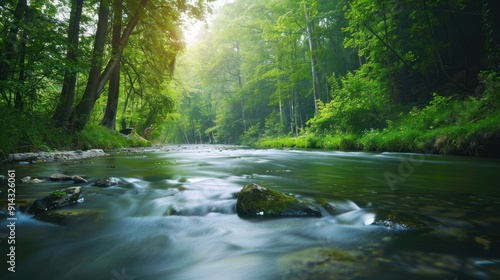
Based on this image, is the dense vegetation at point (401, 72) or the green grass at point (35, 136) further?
the dense vegetation at point (401, 72)

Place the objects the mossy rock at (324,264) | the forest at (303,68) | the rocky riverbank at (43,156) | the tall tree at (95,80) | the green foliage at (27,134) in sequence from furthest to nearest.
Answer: the tall tree at (95,80), the forest at (303,68), the rocky riverbank at (43,156), the green foliage at (27,134), the mossy rock at (324,264)

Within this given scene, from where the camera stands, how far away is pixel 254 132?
34.3 metres

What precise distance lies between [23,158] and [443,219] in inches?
333

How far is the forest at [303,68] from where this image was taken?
7.14 m

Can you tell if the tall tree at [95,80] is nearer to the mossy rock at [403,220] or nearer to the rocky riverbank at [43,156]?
the rocky riverbank at [43,156]

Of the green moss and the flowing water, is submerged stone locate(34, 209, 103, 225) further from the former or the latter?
the green moss

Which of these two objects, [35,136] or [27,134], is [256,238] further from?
[35,136]

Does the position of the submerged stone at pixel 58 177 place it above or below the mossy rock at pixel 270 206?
above

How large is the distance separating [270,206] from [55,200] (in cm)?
238

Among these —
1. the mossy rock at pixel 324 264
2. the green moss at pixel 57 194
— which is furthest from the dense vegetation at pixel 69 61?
the mossy rock at pixel 324 264

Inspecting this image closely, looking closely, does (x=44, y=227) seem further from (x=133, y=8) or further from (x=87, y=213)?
(x=133, y=8)

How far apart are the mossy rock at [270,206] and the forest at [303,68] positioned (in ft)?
15.4

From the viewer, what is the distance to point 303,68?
822 inches

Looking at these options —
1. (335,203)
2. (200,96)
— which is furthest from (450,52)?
(200,96)
